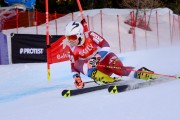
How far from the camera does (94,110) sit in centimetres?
416

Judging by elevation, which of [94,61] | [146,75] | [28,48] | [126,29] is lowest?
[146,75]

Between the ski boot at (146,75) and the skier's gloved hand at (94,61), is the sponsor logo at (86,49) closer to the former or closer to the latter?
the skier's gloved hand at (94,61)

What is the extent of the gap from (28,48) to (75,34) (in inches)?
291

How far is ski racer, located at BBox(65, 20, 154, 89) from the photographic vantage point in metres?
6.25

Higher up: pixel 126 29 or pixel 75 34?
pixel 126 29

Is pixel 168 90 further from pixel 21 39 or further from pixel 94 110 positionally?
pixel 21 39

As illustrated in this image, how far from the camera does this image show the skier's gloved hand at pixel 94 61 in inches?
246

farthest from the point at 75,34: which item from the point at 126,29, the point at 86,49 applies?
the point at 126,29

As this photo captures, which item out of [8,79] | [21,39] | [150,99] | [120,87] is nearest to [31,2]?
[21,39]

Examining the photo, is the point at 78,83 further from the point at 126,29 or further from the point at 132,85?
the point at 126,29

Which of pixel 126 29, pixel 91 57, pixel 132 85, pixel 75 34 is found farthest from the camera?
pixel 126 29

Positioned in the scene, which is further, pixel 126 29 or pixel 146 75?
pixel 126 29

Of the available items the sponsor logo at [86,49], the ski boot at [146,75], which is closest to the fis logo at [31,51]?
the sponsor logo at [86,49]

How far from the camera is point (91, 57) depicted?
21.4ft
